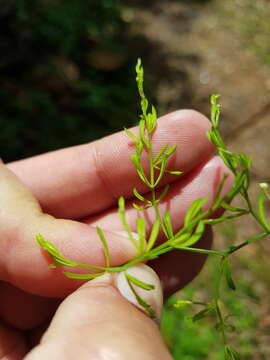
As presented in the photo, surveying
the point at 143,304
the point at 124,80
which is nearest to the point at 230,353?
the point at 143,304

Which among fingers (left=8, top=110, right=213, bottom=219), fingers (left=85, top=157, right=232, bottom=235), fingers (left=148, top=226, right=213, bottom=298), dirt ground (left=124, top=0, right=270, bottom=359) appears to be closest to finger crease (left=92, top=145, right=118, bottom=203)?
fingers (left=8, top=110, right=213, bottom=219)

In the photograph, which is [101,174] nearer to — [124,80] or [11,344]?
[11,344]

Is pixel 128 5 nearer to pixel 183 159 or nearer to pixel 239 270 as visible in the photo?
pixel 239 270

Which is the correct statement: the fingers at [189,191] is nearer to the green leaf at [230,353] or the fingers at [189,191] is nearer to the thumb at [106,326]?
the thumb at [106,326]

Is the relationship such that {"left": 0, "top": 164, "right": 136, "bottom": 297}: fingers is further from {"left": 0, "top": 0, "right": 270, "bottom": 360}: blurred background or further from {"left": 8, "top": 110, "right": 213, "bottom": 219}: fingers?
{"left": 0, "top": 0, "right": 270, "bottom": 360}: blurred background

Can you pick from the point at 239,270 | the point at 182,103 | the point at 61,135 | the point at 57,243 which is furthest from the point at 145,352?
the point at 182,103

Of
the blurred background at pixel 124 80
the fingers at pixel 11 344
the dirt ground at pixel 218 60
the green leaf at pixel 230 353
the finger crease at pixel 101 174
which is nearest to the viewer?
the green leaf at pixel 230 353

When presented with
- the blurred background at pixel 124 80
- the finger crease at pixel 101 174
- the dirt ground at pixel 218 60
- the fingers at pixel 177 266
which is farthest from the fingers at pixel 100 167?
the dirt ground at pixel 218 60
